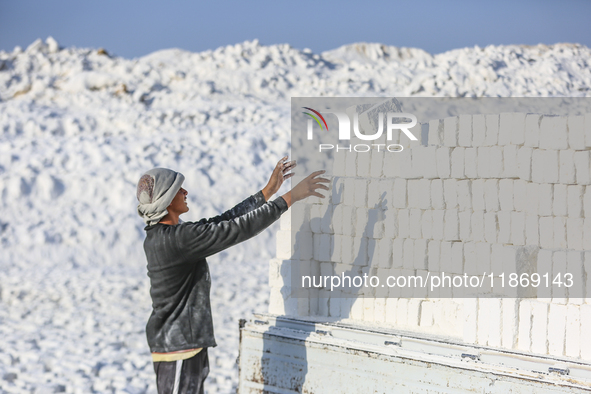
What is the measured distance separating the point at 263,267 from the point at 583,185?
6736mm

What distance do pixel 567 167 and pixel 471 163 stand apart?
567mm

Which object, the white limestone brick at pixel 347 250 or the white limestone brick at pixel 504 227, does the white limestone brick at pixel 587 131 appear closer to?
the white limestone brick at pixel 504 227

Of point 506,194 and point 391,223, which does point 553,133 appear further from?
point 391,223

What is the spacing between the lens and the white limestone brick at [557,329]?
329 cm

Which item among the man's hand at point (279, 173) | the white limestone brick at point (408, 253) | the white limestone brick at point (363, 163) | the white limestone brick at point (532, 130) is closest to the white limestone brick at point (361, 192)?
the white limestone brick at point (363, 163)

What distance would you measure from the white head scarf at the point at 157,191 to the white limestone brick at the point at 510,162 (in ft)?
7.09

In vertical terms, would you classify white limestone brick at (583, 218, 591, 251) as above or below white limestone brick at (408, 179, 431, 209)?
below

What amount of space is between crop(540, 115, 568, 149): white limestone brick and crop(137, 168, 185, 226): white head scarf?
90.8 inches

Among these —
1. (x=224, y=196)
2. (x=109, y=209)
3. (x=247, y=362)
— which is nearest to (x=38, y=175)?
(x=109, y=209)

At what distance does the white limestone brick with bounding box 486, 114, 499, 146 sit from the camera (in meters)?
3.75

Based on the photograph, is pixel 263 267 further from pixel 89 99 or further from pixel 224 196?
pixel 89 99

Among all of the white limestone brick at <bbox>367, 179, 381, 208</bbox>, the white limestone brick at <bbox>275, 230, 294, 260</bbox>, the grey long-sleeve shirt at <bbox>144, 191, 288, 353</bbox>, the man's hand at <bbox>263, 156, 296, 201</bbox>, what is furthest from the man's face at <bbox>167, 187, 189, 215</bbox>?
the white limestone brick at <bbox>367, 179, 381, 208</bbox>

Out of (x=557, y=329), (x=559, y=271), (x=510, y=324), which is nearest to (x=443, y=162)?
(x=559, y=271)

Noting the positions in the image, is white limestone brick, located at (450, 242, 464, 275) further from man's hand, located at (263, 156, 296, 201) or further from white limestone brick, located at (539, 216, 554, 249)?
man's hand, located at (263, 156, 296, 201)
